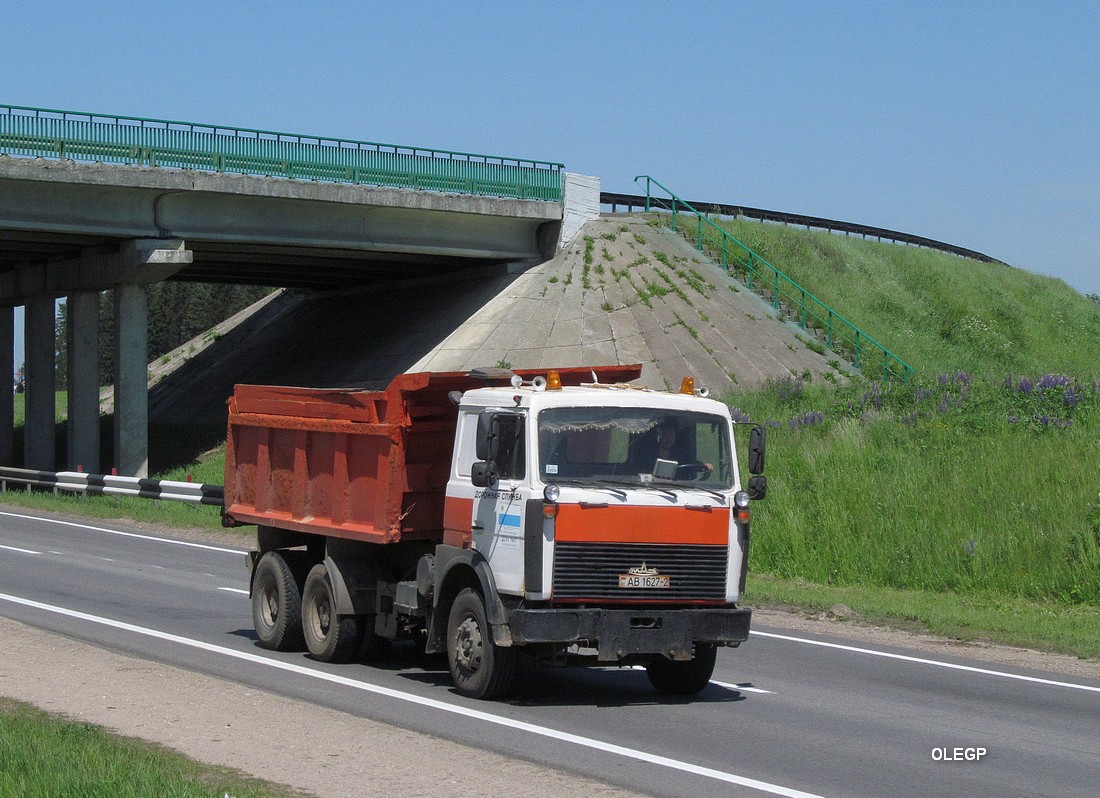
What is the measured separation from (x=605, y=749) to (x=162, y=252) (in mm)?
28766

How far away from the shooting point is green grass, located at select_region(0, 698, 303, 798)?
6.82m

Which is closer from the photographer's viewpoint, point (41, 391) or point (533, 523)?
point (533, 523)

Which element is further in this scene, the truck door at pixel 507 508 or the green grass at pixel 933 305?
the green grass at pixel 933 305

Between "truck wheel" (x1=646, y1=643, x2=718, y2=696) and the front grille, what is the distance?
2.14 ft

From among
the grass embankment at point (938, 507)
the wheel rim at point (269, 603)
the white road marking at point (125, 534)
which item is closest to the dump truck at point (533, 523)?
the wheel rim at point (269, 603)

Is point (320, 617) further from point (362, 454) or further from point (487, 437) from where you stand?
point (487, 437)

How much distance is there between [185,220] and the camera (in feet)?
117

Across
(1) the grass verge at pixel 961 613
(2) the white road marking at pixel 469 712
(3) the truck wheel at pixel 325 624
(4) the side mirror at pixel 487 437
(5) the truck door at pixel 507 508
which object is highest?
(4) the side mirror at pixel 487 437

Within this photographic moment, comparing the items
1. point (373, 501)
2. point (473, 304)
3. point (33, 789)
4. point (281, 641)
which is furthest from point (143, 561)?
point (473, 304)

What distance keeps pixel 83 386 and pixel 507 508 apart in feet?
102

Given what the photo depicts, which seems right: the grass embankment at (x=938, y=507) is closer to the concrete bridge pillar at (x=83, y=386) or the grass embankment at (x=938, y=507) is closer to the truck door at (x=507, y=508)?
the truck door at (x=507, y=508)

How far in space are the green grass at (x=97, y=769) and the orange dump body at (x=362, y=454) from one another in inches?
141

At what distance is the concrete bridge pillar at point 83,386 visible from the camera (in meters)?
38.9

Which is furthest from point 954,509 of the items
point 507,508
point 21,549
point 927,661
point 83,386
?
point 83,386
